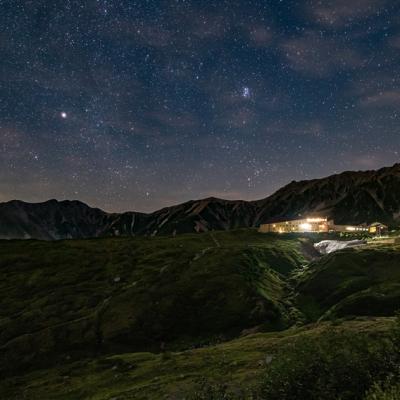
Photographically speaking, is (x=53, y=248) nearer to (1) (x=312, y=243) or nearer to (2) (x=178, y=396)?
(1) (x=312, y=243)

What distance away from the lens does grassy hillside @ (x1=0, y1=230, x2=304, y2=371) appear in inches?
2960

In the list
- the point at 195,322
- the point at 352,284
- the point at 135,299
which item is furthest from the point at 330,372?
the point at 135,299

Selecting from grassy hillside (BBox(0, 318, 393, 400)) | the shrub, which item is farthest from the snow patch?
the shrub

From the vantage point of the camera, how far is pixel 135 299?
9112 centimetres

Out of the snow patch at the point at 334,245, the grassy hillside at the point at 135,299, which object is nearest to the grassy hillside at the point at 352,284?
the grassy hillside at the point at 135,299

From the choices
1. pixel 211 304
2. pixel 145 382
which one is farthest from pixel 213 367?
pixel 211 304

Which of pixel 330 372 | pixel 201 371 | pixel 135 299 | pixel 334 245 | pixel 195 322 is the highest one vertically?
pixel 330 372

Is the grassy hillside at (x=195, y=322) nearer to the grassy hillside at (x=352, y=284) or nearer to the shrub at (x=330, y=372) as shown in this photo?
the shrub at (x=330, y=372)

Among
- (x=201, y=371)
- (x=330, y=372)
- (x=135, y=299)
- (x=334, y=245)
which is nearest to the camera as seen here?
(x=330, y=372)

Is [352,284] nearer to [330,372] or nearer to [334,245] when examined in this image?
[334,245]

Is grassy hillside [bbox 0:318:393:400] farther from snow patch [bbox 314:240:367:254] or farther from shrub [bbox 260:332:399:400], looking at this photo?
snow patch [bbox 314:240:367:254]

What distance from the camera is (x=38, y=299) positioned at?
10275 centimetres

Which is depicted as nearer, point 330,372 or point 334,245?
point 330,372

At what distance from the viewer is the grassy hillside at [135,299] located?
7519 cm
